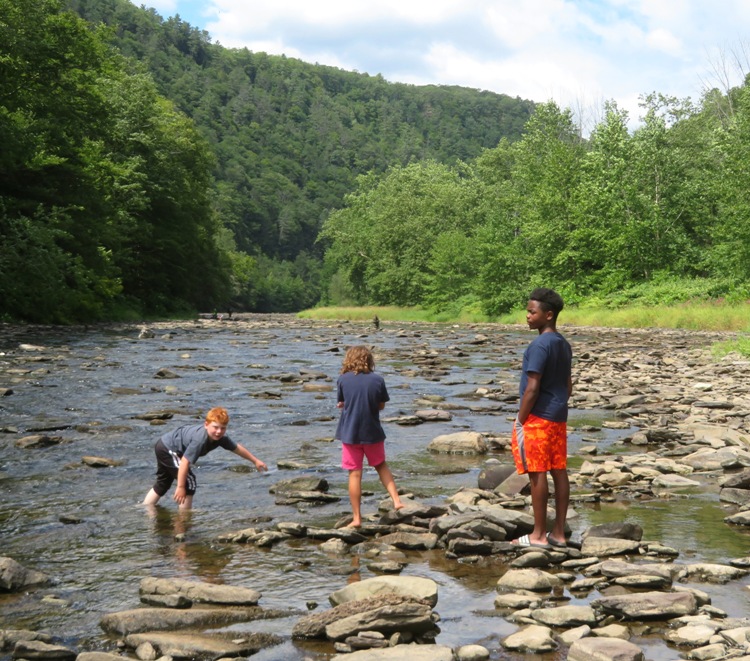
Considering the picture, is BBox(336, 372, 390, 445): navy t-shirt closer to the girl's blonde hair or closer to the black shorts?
the girl's blonde hair

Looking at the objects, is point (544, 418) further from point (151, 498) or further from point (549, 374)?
point (151, 498)

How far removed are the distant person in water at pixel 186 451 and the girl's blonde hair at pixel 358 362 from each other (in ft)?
4.80

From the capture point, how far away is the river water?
6.20 metres

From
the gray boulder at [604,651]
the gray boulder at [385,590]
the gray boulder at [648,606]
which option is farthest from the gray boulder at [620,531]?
the gray boulder at [604,651]

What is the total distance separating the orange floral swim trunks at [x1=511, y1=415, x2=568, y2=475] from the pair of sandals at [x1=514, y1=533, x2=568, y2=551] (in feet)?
1.91

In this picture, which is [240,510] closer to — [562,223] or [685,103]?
[562,223]

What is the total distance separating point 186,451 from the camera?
9.37 m

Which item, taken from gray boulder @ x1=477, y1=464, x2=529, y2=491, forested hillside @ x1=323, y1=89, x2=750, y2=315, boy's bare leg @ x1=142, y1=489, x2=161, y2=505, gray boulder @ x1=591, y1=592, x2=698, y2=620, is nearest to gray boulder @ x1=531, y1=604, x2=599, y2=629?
gray boulder @ x1=591, y1=592, x2=698, y2=620

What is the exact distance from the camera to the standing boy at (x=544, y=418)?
758cm

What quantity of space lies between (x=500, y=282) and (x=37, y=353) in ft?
165

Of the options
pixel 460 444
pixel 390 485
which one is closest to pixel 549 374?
pixel 390 485

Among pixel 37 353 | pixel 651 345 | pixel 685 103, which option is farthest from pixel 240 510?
pixel 685 103

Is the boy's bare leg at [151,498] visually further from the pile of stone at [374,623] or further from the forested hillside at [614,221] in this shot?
the forested hillside at [614,221]

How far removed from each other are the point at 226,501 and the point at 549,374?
13.4ft
